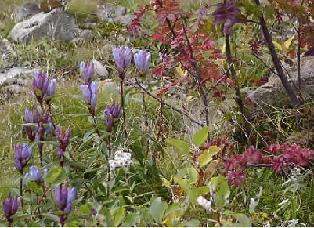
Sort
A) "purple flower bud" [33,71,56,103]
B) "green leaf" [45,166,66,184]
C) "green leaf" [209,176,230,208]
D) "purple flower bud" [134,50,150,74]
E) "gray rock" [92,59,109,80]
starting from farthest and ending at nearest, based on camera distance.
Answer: "gray rock" [92,59,109,80], "purple flower bud" [134,50,150,74], "purple flower bud" [33,71,56,103], "green leaf" [45,166,66,184], "green leaf" [209,176,230,208]

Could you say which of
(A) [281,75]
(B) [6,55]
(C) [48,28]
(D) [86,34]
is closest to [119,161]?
(A) [281,75]

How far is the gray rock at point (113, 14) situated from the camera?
814cm

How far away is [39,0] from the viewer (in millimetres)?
9281

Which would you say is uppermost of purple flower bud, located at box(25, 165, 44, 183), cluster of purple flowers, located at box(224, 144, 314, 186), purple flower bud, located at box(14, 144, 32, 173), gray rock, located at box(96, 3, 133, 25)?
gray rock, located at box(96, 3, 133, 25)

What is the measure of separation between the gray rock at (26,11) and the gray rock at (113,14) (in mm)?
816

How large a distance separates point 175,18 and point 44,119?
2.96 ft

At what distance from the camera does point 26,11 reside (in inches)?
351

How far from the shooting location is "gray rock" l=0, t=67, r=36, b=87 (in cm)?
620

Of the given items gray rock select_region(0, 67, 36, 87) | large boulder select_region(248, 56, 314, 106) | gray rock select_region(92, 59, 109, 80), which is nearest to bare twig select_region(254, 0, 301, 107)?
large boulder select_region(248, 56, 314, 106)

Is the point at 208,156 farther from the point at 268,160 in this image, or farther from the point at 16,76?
the point at 16,76

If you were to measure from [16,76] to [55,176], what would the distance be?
4.06m

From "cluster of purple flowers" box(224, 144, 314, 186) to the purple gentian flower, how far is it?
54 cm

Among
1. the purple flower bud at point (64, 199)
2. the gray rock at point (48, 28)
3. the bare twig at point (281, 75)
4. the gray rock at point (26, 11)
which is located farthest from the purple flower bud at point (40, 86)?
the gray rock at point (26, 11)

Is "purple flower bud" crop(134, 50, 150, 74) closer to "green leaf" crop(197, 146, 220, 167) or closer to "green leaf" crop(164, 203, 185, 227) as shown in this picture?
"green leaf" crop(197, 146, 220, 167)
